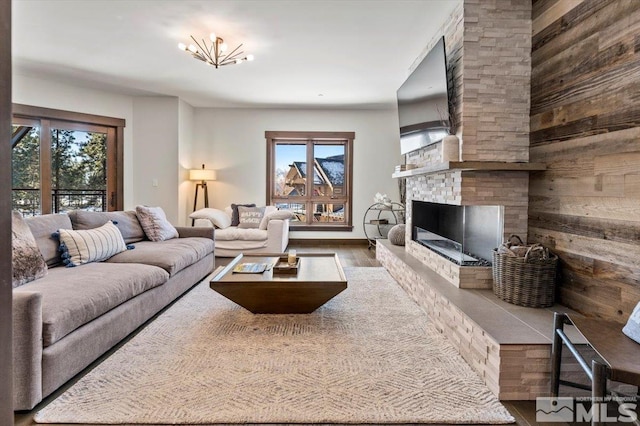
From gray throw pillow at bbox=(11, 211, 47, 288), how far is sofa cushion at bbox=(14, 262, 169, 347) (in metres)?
0.05

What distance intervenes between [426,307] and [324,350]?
1.08 metres

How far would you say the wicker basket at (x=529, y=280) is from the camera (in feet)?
7.87

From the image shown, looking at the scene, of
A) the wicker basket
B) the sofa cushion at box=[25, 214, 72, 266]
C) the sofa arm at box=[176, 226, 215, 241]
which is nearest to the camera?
the wicker basket

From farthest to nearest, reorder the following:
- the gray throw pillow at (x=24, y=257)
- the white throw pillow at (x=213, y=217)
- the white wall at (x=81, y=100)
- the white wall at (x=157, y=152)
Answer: the white wall at (x=157, y=152), the white throw pillow at (x=213, y=217), the white wall at (x=81, y=100), the gray throw pillow at (x=24, y=257)

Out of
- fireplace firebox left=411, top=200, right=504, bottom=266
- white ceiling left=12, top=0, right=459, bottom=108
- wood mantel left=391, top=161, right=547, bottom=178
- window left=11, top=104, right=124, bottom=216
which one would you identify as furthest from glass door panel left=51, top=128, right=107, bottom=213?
wood mantel left=391, top=161, right=547, bottom=178

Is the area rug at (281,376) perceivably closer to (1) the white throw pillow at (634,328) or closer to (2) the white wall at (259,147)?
(1) the white throw pillow at (634,328)

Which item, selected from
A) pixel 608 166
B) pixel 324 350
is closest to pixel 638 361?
pixel 608 166

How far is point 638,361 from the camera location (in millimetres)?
1370

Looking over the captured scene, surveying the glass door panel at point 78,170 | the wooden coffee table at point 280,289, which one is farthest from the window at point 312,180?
the wooden coffee table at point 280,289

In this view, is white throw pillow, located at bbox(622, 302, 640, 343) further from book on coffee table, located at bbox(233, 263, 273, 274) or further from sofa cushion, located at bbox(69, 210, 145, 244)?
sofa cushion, located at bbox(69, 210, 145, 244)

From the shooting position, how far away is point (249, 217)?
586 cm

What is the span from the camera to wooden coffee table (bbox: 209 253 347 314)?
269cm

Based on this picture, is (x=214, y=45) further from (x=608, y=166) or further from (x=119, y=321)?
(x=608, y=166)

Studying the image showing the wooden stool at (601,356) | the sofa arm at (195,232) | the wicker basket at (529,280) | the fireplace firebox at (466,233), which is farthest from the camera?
the sofa arm at (195,232)
